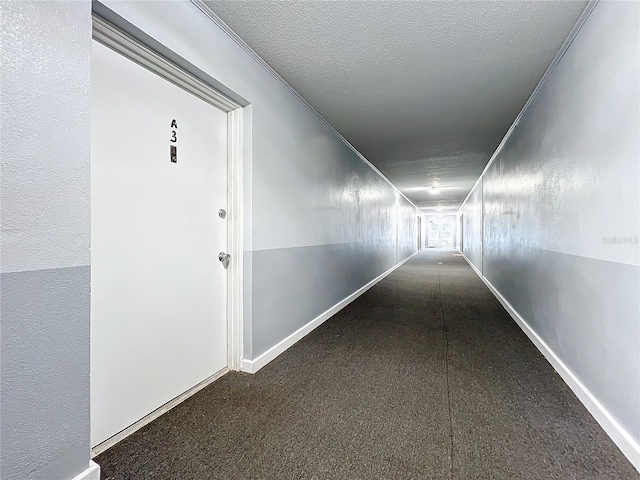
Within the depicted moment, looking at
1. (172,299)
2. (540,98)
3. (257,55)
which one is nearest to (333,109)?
(257,55)

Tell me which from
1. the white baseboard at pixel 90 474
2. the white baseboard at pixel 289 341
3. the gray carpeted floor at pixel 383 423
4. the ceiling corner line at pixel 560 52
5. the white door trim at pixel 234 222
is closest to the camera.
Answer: the white baseboard at pixel 90 474

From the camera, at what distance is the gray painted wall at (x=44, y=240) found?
93 cm

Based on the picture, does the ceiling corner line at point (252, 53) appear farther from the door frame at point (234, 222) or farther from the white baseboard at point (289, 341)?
the white baseboard at point (289, 341)

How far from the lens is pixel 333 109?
310 cm

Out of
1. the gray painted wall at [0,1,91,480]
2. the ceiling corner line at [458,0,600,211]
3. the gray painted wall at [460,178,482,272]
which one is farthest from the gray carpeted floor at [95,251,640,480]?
the gray painted wall at [460,178,482,272]

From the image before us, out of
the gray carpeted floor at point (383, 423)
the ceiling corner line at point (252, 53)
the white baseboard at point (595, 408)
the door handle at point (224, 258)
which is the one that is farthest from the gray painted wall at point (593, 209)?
the door handle at point (224, 258)

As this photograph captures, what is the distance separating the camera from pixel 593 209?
1.68 metres

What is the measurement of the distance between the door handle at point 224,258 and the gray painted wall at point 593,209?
2261mm

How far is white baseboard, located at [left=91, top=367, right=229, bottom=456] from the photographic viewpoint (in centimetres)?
140

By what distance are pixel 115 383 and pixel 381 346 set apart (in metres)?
2.02

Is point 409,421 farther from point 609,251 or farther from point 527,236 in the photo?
point 527,236

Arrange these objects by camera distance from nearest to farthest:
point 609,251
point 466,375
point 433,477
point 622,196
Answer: point 433,477
point 622,196
point 609,251
point 466,375

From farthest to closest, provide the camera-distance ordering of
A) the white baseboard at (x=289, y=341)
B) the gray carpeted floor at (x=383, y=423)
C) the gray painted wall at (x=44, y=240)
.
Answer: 1. the white baseboard at (x=289, y=341)
2. the gray carpeted floor at (x=383, y=423)
3. the gray painted wall at (x=44, y=240)

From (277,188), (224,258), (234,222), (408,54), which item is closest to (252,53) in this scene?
(277,188)
